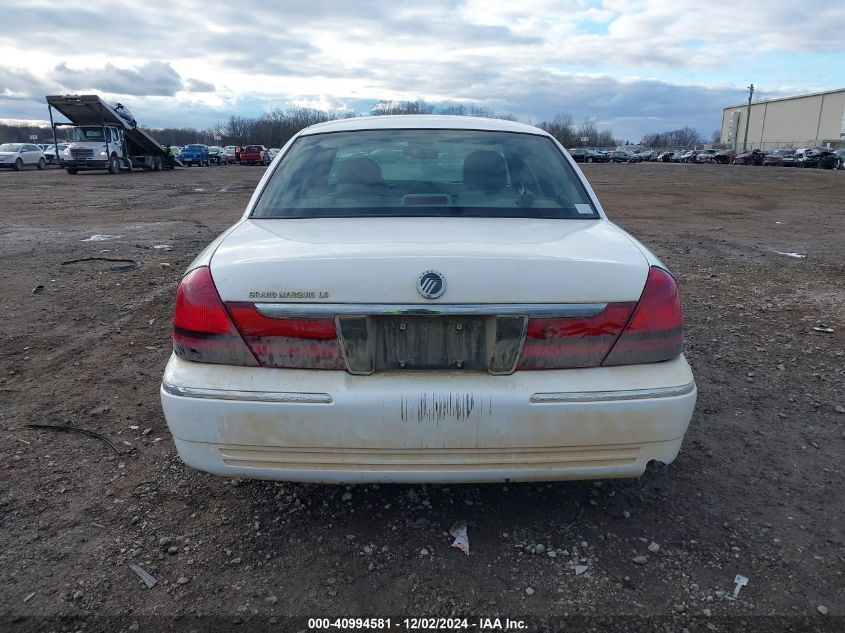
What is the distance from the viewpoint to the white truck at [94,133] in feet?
92.1

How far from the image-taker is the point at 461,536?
2.63 m

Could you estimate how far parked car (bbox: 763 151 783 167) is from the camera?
54.4 metres

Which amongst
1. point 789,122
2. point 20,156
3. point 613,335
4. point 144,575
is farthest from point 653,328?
point 789,122

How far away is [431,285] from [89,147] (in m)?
33.1

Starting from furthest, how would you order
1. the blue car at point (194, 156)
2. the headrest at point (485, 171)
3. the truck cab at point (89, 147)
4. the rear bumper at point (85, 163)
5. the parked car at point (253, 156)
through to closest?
the parked car at point (253, 156)
the blue car at point (194, 156)
the rear bumper at point (85, 163)
the truck cab at point (89, 147)
the headrest at point (485, 171)

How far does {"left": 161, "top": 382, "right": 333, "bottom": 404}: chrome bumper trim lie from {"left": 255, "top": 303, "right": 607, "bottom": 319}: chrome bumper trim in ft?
0.91

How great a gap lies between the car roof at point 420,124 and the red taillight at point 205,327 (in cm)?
164

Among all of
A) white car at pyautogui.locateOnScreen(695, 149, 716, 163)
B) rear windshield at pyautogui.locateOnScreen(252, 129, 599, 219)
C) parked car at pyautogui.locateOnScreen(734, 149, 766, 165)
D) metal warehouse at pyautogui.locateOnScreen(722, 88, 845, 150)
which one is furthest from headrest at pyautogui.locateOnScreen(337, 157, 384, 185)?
metal warehouse at pyautogui.locateOnScreen(722, 88, 845, 150)

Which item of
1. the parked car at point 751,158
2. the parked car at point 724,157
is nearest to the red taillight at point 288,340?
the parked car at point 751,158

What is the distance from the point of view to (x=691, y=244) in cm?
1018

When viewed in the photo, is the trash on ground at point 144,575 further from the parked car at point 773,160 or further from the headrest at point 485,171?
the parked car at point 773,160

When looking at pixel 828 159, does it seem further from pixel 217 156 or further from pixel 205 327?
pixel 205 327

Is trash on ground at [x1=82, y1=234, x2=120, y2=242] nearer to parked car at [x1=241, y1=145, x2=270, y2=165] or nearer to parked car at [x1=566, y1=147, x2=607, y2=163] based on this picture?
parked car at [x1=241, y1=145, x2=270, y2=165]

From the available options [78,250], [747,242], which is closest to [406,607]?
[78,250]
